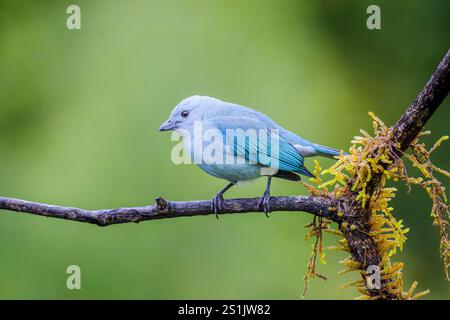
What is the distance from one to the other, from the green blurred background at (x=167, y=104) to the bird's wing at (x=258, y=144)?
1484 mm

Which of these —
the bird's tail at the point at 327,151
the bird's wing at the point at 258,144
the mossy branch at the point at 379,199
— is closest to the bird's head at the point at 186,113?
the bird's wing at the point at 258,144

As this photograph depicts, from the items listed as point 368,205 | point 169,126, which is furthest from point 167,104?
point 368,205

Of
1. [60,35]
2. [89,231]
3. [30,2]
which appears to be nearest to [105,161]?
[89,231]

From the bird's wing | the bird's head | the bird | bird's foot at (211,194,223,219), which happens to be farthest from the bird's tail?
bird's foot at (211,194,223,219)

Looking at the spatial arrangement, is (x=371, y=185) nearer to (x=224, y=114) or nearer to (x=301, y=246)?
(x=224, y=114)

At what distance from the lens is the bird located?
4.11m

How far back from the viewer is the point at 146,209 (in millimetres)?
3283

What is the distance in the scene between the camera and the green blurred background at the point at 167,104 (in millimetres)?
5723

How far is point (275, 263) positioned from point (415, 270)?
1328 mm

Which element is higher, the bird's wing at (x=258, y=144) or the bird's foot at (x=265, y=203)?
the bird's wing at (x=258, y=144)

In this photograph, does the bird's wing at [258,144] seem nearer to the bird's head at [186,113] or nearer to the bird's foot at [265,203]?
the bird's head at [186,113]

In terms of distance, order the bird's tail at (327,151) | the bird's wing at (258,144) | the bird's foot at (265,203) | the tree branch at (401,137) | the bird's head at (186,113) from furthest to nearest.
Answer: the bird's head at (186,113) → the bird's tail at (327,151) → the bird's wing at (258,144) → the bird's foot at (265,203) → the tree branch at (401,137)

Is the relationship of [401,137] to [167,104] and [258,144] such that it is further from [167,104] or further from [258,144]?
[167,104]

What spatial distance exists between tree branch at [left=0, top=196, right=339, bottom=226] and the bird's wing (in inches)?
29.4
